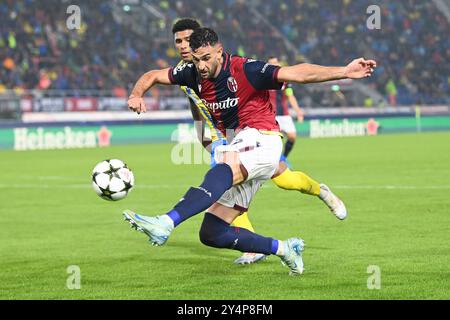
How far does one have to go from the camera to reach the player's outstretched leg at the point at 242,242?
748cm

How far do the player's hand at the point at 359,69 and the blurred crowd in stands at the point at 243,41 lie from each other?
26.0 metres

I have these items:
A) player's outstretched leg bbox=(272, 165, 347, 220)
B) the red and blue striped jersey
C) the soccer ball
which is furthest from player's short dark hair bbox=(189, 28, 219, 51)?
player's outstretched leg bbox=(272, 165, 347, 220)

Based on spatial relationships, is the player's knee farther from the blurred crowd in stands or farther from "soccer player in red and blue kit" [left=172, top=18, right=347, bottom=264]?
the blurred crowd in stands

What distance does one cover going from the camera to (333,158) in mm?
23219

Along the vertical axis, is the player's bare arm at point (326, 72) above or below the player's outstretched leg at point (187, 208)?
above

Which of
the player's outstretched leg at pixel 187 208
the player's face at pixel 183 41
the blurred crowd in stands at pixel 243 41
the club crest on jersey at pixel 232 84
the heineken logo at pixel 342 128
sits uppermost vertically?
the blurred crowd in stands at pixel 243 41

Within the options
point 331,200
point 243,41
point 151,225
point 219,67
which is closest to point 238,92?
point 219,67

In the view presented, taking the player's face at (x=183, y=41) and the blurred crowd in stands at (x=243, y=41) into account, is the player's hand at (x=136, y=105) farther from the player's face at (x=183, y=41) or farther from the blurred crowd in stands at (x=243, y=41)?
the blurred crowd in stands at (x=243, y=41)

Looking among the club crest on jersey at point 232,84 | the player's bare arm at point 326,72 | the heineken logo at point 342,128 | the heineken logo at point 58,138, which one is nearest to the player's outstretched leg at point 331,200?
the club crest on jersey at point 232,84

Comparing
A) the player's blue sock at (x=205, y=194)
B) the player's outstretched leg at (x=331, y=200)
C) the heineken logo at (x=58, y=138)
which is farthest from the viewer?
the heineken logo at (x=58, y=138)

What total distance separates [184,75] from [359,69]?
1.69 meters

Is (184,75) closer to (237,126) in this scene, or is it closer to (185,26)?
(237,126)

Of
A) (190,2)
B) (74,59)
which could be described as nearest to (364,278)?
(74,59)

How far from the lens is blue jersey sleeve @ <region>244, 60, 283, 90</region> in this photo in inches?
287
